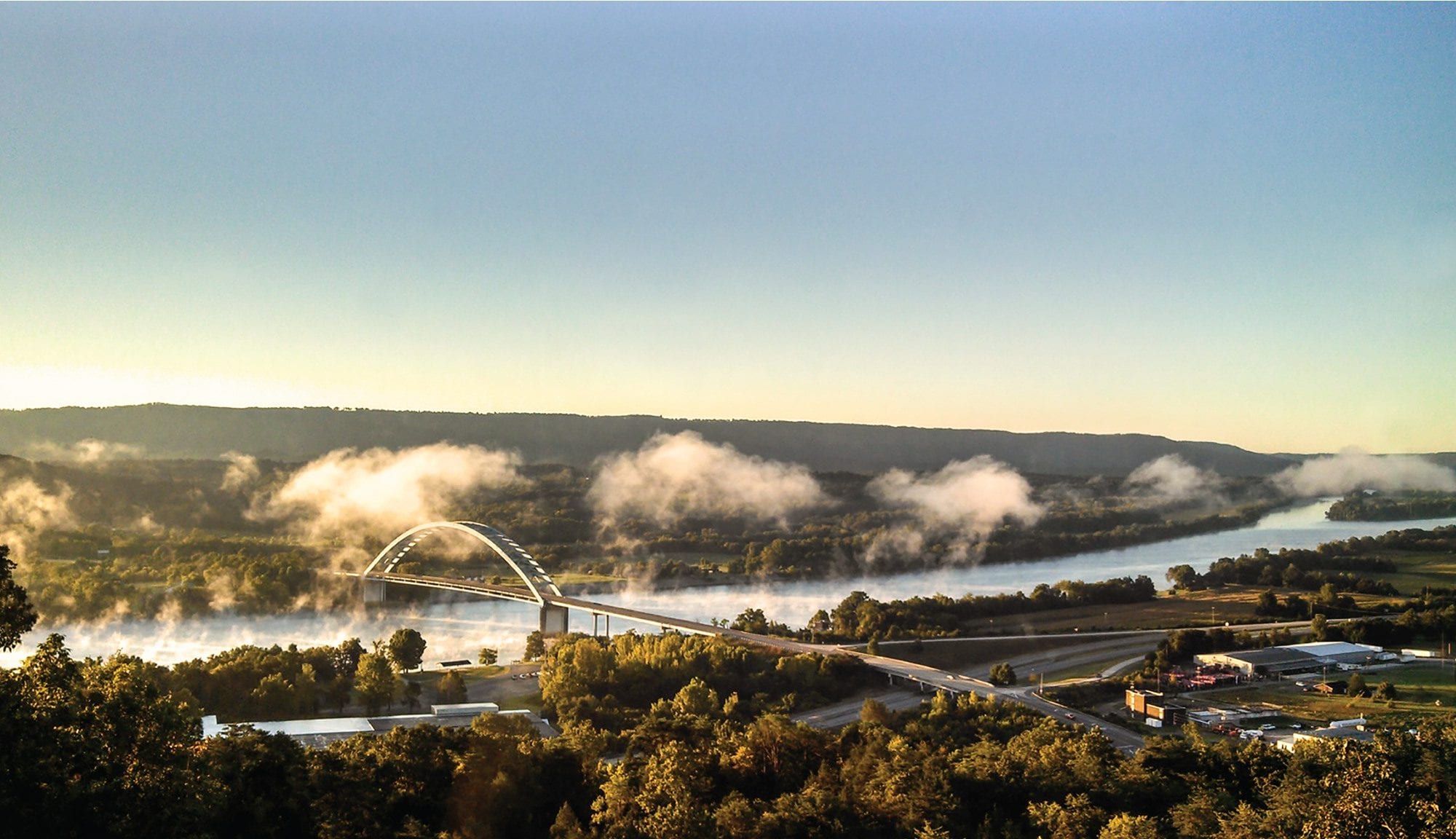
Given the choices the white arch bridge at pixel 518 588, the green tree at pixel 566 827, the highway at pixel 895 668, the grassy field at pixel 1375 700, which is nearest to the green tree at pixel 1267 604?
the highway at pixel 895 668

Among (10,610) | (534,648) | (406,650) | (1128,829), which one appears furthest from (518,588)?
(10,610)

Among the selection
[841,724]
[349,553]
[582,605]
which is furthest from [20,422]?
[841,724]

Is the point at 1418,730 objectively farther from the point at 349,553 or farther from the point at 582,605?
the point at 349,553

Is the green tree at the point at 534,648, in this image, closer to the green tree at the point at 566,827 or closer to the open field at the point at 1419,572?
the green tree at the point at 566,827

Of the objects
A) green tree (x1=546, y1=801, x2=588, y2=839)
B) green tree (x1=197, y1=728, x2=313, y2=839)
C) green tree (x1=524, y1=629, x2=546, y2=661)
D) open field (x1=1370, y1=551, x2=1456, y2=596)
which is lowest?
green tree (x1=524, y1=629, x2=546, y2=661)

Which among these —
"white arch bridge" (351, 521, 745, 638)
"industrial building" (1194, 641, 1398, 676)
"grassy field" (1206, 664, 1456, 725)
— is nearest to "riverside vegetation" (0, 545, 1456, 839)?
"grassy field" (1206, 664, 1456, 725)

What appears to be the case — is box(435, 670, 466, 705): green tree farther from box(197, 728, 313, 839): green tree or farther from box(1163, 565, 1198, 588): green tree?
box(1163, 565, 1198, 588): green tree
